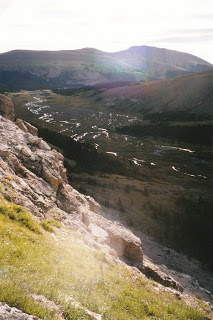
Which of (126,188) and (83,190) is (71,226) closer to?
(83,190)

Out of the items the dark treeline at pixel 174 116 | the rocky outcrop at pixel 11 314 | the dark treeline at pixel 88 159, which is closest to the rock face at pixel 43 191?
the rocky outcrop at pixel 11 314

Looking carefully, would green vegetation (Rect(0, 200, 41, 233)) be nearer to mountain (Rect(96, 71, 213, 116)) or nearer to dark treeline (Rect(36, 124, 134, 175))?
dark treeline (Rect(36, 124, 134, 175))

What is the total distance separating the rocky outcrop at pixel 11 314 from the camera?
5.24 meters

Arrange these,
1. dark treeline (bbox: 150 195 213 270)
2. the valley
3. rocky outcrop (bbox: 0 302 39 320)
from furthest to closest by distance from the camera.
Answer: the valley
dark treeline (bbox: 150 195 213 270)
rocky outcrop (bbox: 0 302 39 320)

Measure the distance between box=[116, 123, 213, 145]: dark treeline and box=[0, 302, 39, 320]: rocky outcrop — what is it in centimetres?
11339

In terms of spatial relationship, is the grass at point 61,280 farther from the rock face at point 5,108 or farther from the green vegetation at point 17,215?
the rock face at point 5,108

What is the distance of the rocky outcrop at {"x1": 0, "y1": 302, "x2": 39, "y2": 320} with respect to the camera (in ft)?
17.2

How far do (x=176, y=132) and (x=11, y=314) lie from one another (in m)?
123

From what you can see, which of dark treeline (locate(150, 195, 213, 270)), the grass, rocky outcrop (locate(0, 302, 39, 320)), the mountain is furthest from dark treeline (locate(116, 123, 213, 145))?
rocky outcrop (locate(0, 302, 39, 320))

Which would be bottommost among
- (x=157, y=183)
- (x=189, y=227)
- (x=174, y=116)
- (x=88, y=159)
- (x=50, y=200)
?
(x=189, y=227)

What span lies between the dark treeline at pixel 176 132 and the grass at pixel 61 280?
108 meters

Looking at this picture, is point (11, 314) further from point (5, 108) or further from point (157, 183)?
point (157, 183)

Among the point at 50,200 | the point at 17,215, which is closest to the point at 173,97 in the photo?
the point at 50,200

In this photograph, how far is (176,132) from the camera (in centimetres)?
12156
